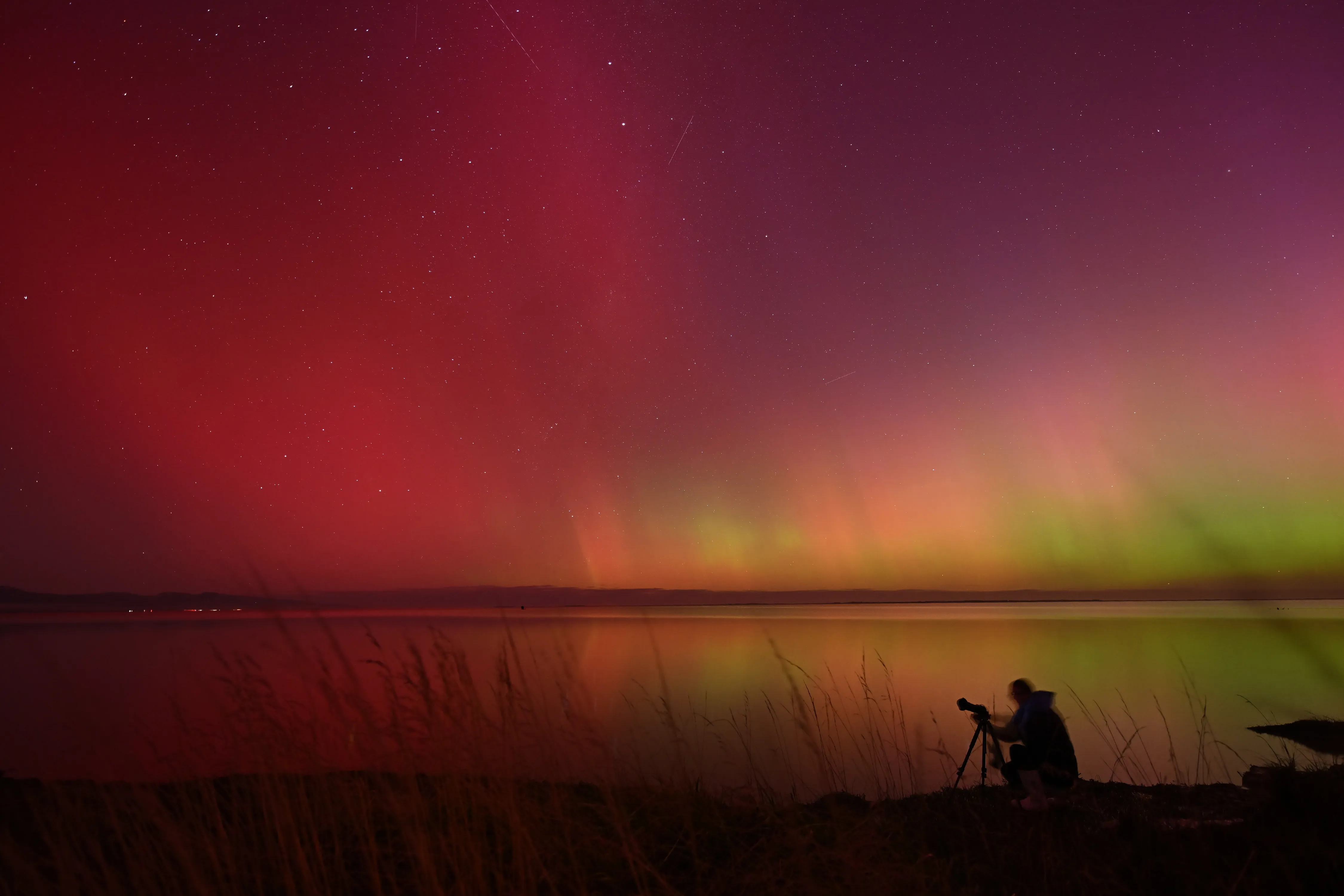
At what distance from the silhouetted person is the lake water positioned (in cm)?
91

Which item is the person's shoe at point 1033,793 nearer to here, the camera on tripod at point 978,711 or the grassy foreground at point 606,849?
the grassy foreground at point 606,849

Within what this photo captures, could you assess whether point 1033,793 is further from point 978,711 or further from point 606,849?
point 606,849

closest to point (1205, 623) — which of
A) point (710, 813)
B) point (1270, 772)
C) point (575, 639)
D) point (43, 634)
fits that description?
point (575, 639)

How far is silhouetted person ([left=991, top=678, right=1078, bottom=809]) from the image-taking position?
7.36 meters

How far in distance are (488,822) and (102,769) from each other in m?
13.2

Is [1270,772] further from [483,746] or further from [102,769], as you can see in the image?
[102,769]

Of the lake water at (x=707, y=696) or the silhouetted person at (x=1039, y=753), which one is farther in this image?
the silhouetted person at (x=1039, y=753)

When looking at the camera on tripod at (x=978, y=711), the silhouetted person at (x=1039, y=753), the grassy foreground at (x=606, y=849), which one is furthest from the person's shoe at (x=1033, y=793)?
the camera on tripod at (x=978, y=711)

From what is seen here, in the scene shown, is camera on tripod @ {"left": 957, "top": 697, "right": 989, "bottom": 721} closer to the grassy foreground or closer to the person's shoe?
the person's shoe

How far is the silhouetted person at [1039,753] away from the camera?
24.1 ft

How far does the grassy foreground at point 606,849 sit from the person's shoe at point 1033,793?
37cm

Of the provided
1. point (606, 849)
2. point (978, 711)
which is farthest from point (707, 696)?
point (606, 849)

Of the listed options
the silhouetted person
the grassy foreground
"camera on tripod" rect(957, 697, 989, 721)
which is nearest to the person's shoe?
the silhouetted person

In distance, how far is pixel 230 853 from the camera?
4.51m
